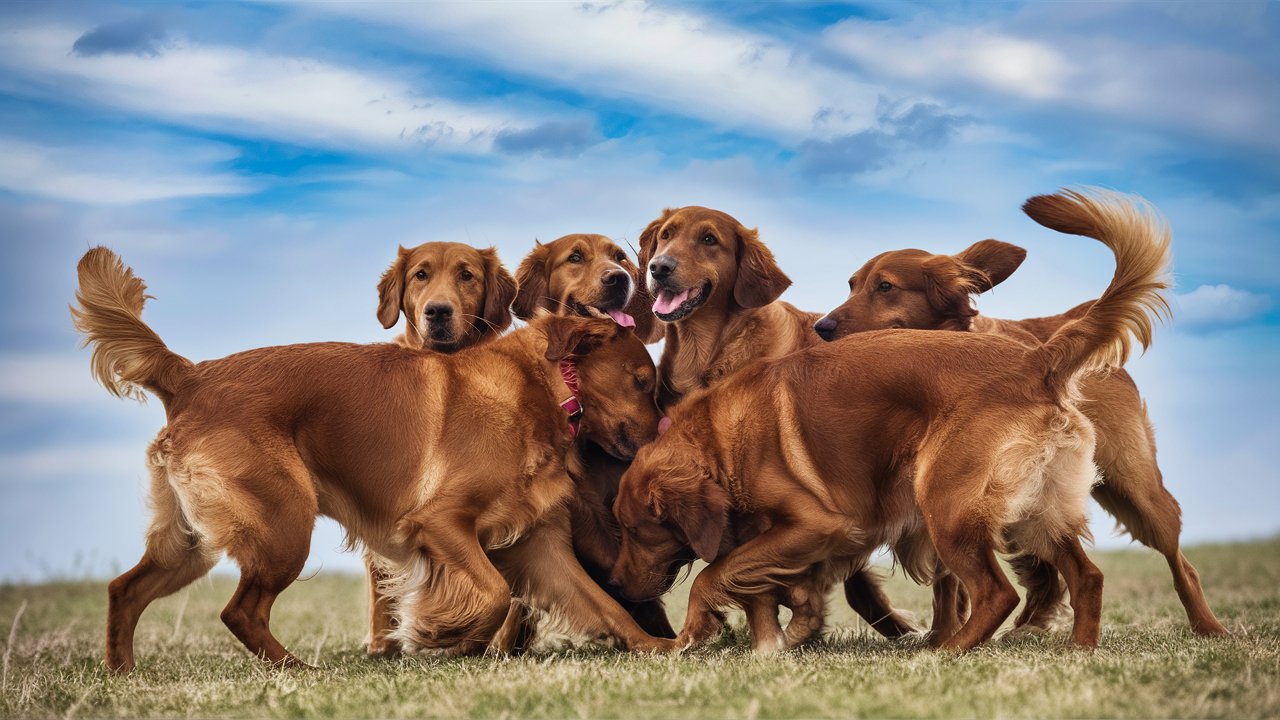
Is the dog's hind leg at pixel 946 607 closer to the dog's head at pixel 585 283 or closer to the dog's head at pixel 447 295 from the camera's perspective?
the dog's head at pixel 585 283

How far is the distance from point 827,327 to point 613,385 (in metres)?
1.32

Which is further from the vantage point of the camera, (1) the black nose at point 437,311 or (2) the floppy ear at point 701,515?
(1) the black nose at point 437,311

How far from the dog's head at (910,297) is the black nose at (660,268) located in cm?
88

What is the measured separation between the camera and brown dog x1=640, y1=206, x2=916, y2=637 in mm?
5961

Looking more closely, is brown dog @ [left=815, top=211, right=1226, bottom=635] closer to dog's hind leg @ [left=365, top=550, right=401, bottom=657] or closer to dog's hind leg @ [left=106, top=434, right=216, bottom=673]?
dog's hind leg @ [left=365, top=550, right=401, bottom=657]

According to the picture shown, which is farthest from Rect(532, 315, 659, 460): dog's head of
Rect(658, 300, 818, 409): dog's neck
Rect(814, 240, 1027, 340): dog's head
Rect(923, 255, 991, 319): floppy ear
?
Rect(923, 255, 991, 319): floppy ear

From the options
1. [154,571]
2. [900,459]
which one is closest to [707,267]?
[900,459]

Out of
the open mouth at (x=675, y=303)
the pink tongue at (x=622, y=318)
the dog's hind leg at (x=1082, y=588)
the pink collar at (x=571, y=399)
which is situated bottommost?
Result: the dog's hind leg at (x=1082, y=588)

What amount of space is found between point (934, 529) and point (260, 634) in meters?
3.02

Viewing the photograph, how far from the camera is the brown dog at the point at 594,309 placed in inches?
211

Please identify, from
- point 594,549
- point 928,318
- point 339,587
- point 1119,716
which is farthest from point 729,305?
point 339,587

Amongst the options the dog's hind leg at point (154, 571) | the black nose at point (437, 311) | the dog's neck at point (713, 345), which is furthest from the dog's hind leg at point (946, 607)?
the dog's hind leg at point (154, 571)

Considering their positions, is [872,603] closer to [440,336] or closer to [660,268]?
[660,268]

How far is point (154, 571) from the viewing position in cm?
513
